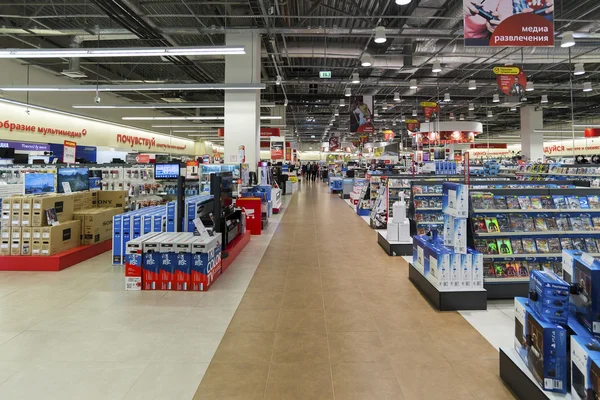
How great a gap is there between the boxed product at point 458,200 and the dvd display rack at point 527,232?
1.45 ft

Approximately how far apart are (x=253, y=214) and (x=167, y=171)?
7.31ft

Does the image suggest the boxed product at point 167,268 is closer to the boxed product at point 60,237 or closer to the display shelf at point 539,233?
the boxed product at point 60,237

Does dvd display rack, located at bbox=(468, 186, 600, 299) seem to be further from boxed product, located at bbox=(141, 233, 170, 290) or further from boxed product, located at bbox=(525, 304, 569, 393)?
boxed product, located at bbox=(141, 233, 170, 290)

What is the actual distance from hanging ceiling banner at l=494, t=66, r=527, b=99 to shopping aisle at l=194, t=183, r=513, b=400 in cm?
707

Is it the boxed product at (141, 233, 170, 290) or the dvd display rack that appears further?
the boxed product at (141, 233, 170, 290)

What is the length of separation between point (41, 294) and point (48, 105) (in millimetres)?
13847

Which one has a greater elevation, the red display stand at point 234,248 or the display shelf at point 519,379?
the red display stand at point 234,248

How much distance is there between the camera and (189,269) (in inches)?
170

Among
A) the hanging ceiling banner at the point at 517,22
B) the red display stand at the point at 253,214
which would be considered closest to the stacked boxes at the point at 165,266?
the red display stand at the point at 253,214

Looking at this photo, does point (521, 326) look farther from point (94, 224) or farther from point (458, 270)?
point (94, 224)

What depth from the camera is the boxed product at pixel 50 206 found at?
16.9ft

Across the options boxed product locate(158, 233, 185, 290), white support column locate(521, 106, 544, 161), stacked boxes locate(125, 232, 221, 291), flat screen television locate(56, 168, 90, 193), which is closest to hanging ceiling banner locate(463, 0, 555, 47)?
stacked boxes locate(125, 232, 221, 291)

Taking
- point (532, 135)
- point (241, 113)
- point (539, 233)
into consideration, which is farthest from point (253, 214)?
point (532, 135)

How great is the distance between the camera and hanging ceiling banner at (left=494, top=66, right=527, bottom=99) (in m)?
9.13
